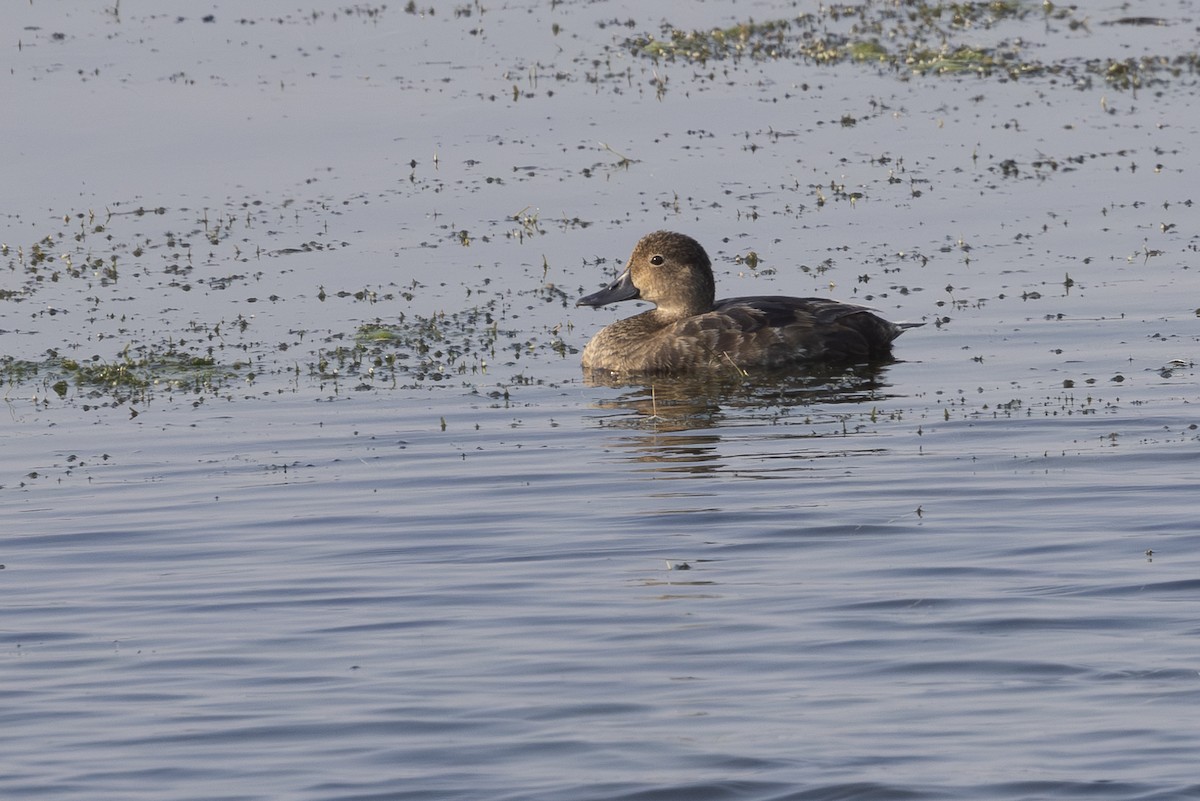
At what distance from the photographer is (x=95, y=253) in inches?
778

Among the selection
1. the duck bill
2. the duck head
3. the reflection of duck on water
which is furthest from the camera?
the duck bill

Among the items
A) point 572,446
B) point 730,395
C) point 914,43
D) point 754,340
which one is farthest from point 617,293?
point 914,43

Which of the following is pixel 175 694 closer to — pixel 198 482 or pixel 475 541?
pixel 475 541

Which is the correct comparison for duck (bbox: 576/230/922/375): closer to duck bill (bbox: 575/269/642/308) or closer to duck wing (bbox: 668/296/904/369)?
duck wing (bbox: 668/296/904/369)

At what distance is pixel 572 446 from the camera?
13.7 m

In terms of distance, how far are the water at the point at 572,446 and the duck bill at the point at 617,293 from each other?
59cm

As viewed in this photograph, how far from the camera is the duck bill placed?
57.1ft

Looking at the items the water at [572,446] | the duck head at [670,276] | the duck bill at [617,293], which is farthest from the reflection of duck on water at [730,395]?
the duck bill at [617,293]

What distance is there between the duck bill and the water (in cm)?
59

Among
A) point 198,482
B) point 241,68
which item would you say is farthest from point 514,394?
point 241,68

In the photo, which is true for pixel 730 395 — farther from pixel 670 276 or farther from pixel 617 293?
pixel 617 293

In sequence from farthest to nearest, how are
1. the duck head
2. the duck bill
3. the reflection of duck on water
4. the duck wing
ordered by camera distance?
1. the duck bill
2. the duck head
3. the duck wing
4. the reflection of duck on water

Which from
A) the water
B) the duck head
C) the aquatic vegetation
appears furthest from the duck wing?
the aquatic vegetation

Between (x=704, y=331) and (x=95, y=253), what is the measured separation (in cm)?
666
